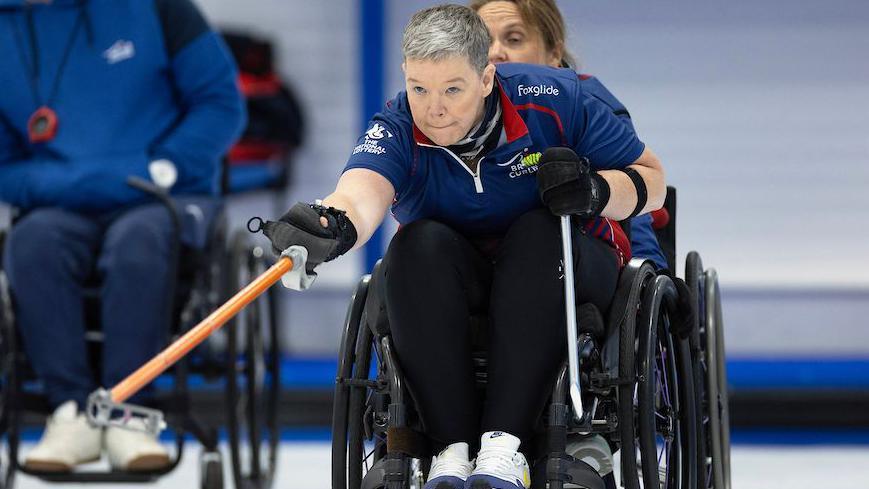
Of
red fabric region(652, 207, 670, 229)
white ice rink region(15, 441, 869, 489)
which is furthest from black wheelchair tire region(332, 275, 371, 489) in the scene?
white ice rink region(15, 441, 869, 489)

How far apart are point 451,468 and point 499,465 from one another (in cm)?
9

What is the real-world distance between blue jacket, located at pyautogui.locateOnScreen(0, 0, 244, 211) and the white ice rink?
1.01 metres

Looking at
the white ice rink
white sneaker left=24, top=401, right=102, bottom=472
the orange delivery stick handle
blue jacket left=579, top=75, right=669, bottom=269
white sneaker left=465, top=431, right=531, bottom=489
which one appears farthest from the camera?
the white ice rink

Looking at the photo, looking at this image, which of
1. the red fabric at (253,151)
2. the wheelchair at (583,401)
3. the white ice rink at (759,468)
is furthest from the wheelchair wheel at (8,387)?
the red fabric at (253,151)

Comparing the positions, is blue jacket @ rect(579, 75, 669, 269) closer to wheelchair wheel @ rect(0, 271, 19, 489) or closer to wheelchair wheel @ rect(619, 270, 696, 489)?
wheelchair wheel @ rect(619, 270, 696, 489)

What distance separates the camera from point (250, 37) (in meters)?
6.27

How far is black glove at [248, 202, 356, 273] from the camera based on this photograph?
7.20ft

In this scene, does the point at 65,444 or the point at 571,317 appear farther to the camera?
the point at 65,444

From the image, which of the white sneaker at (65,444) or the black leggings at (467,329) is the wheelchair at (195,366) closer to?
the white sneaker at (65,444)

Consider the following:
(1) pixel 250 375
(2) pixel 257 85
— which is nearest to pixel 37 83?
(1) pixel 250 375

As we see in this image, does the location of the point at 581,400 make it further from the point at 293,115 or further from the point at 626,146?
the point at 293,115

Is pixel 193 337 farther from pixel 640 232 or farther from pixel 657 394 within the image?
pixel 640 232

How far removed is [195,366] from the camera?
3.83 meters

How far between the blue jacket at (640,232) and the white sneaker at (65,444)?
1.39 metres
